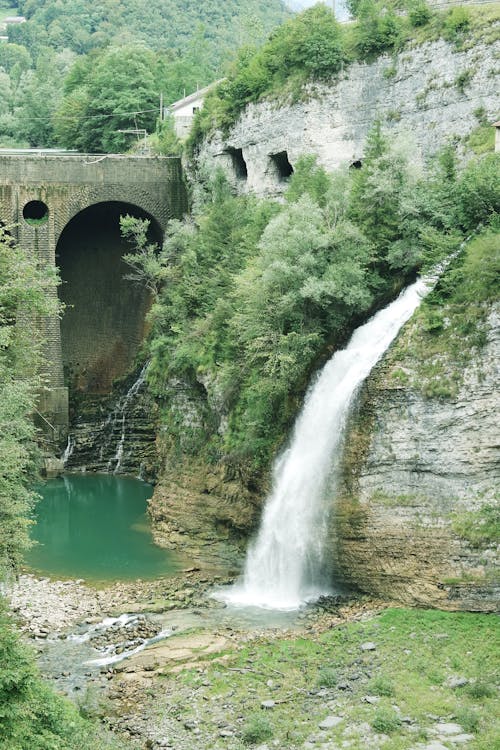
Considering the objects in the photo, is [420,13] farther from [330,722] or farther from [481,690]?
[330,722]

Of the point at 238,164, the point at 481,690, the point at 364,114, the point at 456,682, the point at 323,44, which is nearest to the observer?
the point at 481,690

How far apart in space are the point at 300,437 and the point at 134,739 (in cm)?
1131

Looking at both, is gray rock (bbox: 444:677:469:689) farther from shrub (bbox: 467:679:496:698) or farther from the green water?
the green water

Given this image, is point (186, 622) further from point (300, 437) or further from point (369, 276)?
point (369, 276)

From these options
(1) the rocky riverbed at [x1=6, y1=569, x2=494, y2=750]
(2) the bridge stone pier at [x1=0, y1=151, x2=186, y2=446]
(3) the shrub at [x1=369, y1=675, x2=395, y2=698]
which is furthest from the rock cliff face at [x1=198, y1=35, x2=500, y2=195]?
(3) the shrub at [x1=369, y1=675, x2=395, y2=698]

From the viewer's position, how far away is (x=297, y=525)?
29391mm

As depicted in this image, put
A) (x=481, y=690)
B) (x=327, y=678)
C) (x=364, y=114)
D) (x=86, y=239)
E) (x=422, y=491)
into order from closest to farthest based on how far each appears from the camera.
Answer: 1. (x=481, y=690)
2. (x=327, y=678)
3. (x=422, y=491)
4. (x=364, y=114)
5. (x=86, y=239)

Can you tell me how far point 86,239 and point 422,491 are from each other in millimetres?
28014

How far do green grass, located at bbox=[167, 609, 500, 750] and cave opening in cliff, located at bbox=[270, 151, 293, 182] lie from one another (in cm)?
2266

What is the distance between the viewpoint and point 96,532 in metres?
37.7

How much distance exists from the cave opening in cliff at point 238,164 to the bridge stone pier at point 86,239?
11.5ft

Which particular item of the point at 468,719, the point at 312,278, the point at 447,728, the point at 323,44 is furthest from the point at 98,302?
the point at 468,719

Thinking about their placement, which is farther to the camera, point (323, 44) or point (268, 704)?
point (323, 44)

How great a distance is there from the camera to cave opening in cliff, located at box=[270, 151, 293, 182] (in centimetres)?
4319
